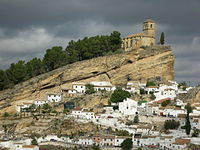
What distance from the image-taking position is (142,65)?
7106cm

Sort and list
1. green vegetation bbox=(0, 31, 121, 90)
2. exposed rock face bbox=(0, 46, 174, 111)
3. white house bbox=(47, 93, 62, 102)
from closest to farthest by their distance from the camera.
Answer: white house bbox=(47, 93, 62, 102) → exposed rock face bbox=(0, 46, 174, 111) → green vegetation bbox=(0, 31, 121, 90)

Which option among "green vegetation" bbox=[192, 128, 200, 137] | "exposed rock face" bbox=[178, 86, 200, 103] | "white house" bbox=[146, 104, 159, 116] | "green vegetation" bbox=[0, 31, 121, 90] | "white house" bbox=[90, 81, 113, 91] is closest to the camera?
"green vegetation" bbox=[192, 128, 200, 137]

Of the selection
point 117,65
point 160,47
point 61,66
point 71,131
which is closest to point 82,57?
point 61,66

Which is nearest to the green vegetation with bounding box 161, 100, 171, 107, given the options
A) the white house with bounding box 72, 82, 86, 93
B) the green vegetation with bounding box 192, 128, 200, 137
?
the green vegetation with bounding box 192, 128, 200, 137

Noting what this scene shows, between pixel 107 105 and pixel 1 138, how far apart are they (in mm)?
17584

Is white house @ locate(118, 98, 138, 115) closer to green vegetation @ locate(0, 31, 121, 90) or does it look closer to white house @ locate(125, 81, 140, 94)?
white house @ locate(125, 81, 140, 94)

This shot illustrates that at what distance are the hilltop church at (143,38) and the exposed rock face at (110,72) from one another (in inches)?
180

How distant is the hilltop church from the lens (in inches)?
3014

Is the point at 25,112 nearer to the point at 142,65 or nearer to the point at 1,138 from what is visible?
the point at 1,138

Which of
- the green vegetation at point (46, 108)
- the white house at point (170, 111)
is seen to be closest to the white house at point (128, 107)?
the white house at point (170, 111)

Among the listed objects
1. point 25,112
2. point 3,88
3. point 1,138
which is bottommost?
point 1,138

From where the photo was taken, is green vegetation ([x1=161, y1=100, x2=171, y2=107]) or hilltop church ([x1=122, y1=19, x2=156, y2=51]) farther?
hilltop church ([x1=122, y1=19, x2=156, y2=51])

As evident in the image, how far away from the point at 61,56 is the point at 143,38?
57.1 ft

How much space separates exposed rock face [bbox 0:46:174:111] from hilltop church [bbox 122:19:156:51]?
4.57 m
